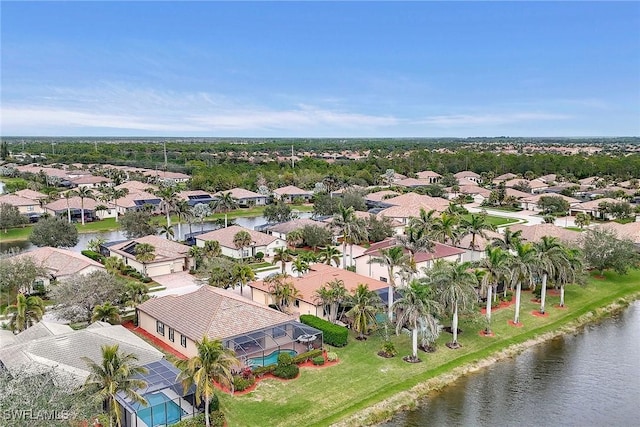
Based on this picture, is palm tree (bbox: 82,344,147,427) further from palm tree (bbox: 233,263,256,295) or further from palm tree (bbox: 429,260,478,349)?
palm tree (bbox: 233,263,256,295)

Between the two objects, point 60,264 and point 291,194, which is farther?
point 291,194

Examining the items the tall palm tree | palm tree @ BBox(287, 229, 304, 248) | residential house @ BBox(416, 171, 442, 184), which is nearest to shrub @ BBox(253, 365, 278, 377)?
the tall palm tree

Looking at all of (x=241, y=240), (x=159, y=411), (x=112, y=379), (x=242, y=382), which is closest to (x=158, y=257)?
(x=241, y=240)

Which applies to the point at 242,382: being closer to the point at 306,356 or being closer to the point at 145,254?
the point at 306,356

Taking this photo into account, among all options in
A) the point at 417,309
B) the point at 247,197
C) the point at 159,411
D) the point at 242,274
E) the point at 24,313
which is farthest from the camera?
the point at 247,197

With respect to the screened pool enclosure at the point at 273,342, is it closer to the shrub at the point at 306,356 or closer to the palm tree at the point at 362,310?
the shrub at the point at 306,356

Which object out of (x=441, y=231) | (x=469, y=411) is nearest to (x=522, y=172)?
(x=441, y=231)

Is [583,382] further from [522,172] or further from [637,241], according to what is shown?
[522,172]
